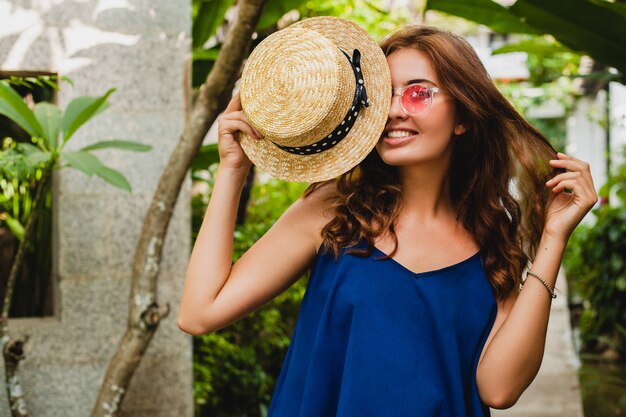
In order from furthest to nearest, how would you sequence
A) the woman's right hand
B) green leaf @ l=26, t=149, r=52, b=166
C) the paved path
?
the paved path
green leaf @ l=26, t=149, r=52, b=166
the woman's right hand

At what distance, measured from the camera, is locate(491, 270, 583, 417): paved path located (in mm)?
5480

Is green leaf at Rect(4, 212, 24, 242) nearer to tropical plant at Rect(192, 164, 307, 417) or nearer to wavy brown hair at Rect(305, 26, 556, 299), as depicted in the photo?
tropical plant at Rect(192, 164, 307, 417)

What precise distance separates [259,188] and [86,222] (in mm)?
2775

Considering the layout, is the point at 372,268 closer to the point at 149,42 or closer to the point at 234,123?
the point at 234,123

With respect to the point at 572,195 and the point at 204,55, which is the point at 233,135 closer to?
the point at 572,195

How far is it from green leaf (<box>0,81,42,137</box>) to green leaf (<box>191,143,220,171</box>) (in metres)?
0.94

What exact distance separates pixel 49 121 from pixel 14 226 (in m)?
0.82

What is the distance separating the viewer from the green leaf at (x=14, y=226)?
3.31 m

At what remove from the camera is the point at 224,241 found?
79.3 inches

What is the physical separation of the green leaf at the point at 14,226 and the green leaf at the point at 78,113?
2.75 ft

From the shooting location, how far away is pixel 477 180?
91.3 inches

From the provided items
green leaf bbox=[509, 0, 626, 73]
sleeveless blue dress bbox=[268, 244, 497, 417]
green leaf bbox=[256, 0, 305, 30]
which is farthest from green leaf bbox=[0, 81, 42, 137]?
green leaf bbox=[509, 0, 626, 73]

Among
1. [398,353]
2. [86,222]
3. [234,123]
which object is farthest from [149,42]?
[398,353]

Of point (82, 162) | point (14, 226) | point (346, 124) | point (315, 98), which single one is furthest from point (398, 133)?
point (14, 226)
